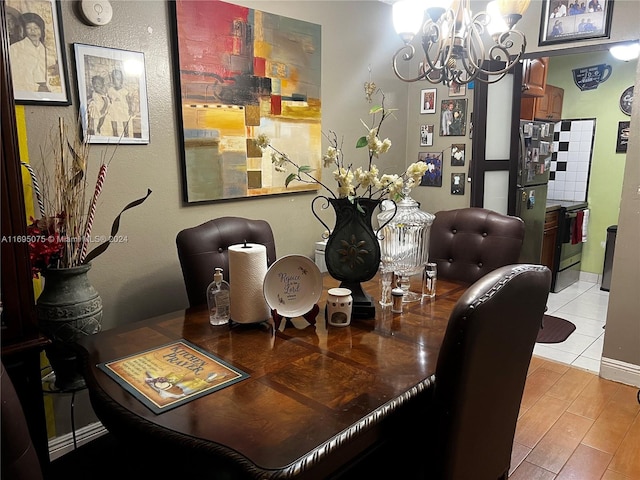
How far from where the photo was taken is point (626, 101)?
443 cm

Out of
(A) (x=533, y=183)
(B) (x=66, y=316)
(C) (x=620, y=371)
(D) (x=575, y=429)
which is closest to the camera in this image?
(B) (x=66, y=316)

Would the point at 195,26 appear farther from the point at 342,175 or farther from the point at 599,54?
the point at 599,54

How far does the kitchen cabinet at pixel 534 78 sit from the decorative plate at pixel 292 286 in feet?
10.4

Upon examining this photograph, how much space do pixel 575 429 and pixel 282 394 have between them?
1.85 metres

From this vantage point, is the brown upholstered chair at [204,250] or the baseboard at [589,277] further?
the baseboard at [589,277]

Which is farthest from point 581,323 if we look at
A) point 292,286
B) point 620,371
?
point 292,286

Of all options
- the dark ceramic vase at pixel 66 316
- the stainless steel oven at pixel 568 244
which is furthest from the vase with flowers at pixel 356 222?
the stainless steel oven at pixel 568 244

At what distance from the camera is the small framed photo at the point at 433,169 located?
3.78m

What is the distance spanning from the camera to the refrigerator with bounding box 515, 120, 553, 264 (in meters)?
3.99

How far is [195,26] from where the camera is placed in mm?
2361

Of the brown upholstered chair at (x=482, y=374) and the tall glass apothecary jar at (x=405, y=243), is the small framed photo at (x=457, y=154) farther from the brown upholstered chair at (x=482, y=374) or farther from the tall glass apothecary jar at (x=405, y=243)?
the brown upholstered chair at (x=482, y=374)

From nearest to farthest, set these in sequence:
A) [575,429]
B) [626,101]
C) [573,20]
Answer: [575,429] < [573,20] < [626,101]

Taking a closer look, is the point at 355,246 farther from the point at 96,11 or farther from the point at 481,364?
the point at 96,11

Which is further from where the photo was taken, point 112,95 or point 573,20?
point 573,20
